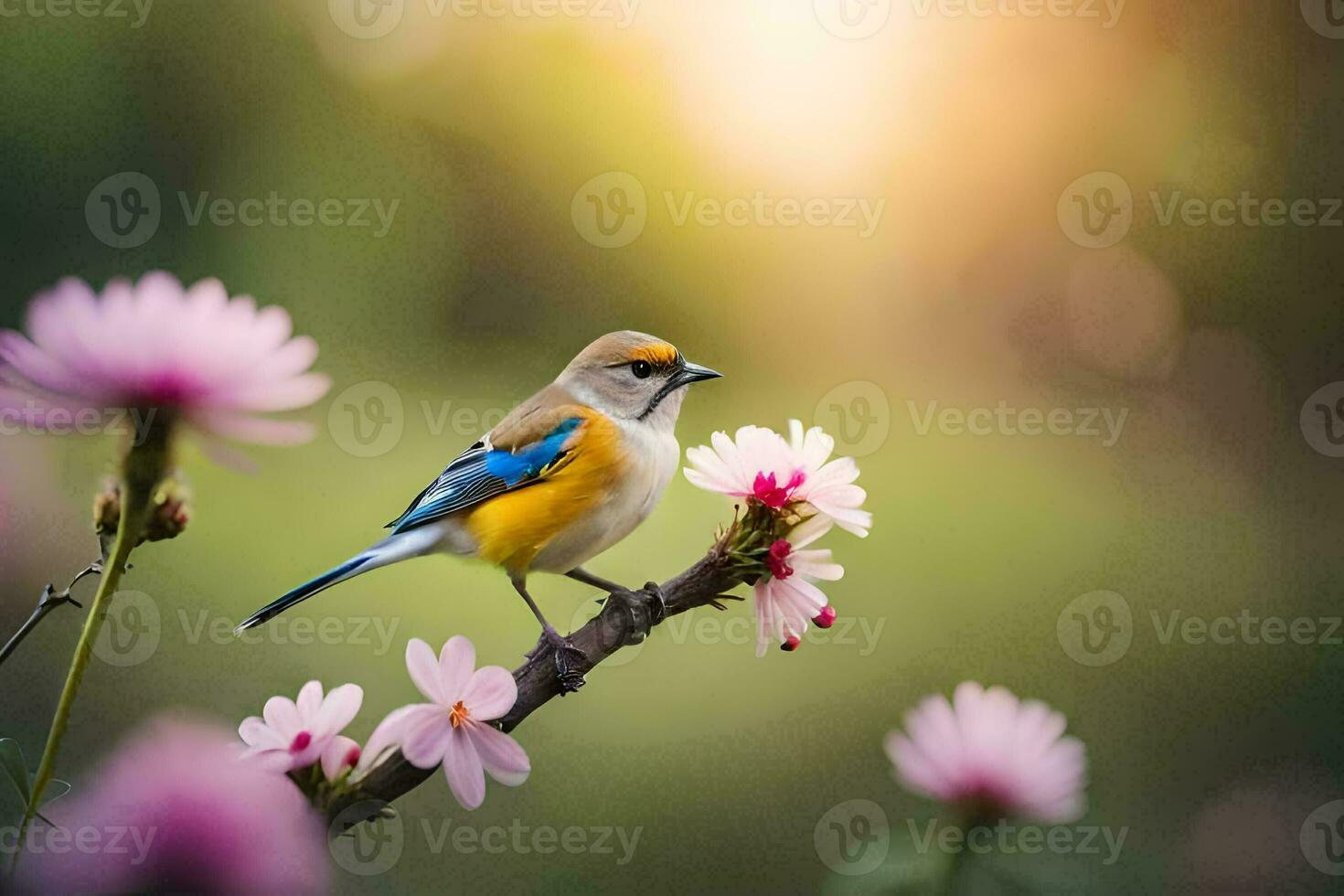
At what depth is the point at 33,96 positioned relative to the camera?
121 centimetres

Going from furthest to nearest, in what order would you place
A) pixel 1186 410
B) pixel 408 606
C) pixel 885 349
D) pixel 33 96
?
pixel 1186 410 → pixel 885 349 → pixel 33 96 → pixel 408 606

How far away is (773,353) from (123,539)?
1.03 metres

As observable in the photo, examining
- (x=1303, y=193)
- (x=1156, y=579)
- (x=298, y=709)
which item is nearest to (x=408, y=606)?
(x=298, y=709)

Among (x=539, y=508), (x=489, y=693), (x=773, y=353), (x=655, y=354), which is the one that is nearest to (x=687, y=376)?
(x=655, y=354)

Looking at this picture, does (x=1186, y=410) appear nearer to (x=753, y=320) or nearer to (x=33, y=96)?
(x=753, y=320)

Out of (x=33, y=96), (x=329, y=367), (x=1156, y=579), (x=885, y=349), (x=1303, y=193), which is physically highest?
(x=1303, y=193)

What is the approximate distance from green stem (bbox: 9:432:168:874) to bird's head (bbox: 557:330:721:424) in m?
0.37

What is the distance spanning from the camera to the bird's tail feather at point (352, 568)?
21.3 inches

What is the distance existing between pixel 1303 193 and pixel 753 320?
2.66 ft

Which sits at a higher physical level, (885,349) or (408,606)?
(885,349)

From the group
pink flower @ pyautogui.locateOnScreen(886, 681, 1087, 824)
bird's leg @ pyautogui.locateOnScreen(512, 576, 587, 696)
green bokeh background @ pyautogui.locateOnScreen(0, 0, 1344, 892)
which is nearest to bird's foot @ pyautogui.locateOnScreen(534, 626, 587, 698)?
bird's leg @ pyautogui.locateOnScreen(512, 576, 587, 696)

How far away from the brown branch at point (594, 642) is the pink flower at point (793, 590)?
0.05 feet

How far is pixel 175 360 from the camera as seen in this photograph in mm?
399

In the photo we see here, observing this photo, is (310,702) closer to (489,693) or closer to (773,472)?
(489,693)
